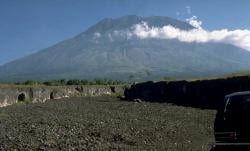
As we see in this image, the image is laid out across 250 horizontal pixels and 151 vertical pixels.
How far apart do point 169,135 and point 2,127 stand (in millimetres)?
11381

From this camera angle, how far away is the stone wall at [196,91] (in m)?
62.4

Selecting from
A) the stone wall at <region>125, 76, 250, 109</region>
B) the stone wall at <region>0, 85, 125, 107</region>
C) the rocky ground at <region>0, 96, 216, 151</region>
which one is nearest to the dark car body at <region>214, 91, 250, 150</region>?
the rocky ground at <region>0, 96, 216, 151</region>

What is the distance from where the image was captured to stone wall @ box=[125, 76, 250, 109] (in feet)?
205

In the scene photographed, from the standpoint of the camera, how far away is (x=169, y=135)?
31.2 meters

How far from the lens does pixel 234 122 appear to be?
625 inches

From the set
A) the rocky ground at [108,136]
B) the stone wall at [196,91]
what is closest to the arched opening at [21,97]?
the stone wall at [196,91]

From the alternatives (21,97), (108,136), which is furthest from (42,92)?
(108,136)

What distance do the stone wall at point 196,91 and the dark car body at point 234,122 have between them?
121 ft

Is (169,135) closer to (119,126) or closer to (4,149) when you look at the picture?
(119,126)

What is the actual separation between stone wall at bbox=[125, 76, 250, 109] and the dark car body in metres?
37.0

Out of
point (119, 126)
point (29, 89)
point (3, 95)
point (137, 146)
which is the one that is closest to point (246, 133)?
point (137, 146)

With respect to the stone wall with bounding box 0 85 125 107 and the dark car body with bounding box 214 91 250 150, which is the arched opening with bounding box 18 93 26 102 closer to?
the stone wall with bounding box 0 85 125 107

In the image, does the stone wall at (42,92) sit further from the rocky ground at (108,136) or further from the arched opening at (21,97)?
the rocky ground at (108,136)

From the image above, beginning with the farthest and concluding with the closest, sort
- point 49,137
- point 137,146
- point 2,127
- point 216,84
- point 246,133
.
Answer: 1. point 216,84
2. point 2,127
3. point 49,137
4. point 137,146
5. point 246,133
